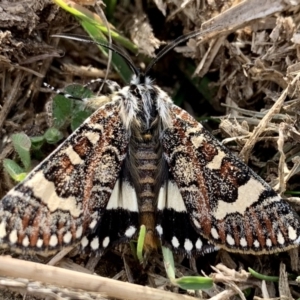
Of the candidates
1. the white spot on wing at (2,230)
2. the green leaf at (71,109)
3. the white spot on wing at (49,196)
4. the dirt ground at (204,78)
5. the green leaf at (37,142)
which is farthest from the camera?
the green leaf at (71,109)

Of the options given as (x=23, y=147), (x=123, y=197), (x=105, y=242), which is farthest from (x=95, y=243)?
(x=23, y=147)

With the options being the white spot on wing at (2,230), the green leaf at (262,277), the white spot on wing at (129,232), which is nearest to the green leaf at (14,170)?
the white spot on wing at (2,230)

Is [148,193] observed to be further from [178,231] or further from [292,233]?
[292,233]

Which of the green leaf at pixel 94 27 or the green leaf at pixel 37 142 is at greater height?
the green leaf at pixel 94 27

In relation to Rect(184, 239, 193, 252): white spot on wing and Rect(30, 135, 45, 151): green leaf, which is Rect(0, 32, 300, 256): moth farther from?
Rect(30, 135, 45, 151): green leaf

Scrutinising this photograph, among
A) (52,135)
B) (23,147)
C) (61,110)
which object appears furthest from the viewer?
(61,110)

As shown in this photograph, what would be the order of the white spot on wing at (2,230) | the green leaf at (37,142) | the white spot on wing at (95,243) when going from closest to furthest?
1. the white spot on wing at (2,230)
2. the white spot on wing at (95,243)
3. the green leaf at (37,142)

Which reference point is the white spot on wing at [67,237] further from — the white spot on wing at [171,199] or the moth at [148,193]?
the white spot on wing at [171,199]

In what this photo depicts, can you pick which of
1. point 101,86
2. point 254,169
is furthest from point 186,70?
point 254,169
